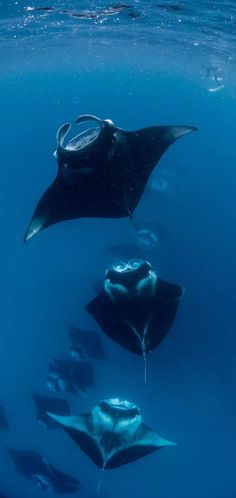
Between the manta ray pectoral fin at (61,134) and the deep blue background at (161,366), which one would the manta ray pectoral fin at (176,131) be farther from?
the deep blue background at (161,366)

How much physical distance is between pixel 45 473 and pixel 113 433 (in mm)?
5912

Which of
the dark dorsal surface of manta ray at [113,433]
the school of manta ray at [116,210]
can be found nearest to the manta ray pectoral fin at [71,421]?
the dark dorsal surface of manta ray at [113,433]

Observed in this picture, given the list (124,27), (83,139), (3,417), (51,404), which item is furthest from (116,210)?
(124,27)

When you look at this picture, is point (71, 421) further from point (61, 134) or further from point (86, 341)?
point (61, 134)

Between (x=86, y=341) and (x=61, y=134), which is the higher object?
(x=61, y=134)

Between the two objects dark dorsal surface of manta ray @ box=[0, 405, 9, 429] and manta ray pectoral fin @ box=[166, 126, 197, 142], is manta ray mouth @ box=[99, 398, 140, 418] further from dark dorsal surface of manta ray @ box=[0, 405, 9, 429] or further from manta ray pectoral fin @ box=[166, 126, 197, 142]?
dark dorsal surface of manta ray @ box=[0, 405, 9, 429]

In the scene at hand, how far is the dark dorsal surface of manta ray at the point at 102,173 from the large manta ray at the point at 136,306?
2.73 feet

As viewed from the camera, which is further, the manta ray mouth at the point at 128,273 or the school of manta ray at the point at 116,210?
the manta ray mouth at the point at 128,273

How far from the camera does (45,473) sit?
36.6 ft

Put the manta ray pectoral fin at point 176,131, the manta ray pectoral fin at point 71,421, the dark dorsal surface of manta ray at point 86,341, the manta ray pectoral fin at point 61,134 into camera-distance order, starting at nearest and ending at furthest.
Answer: the manta ray pectoral fin at point 61,134 → the manta ray pectoral fin at point 176,131 → the manta ray pectoral fin at point 71,421 → the dark dorsal surface of manta ray at point 86,341

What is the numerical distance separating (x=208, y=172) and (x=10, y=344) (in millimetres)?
24591

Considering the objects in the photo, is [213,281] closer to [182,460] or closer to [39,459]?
[182,460]

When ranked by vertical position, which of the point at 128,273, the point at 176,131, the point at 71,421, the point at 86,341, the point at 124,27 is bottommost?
the point at 86,341

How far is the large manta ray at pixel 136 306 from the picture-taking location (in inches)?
210
